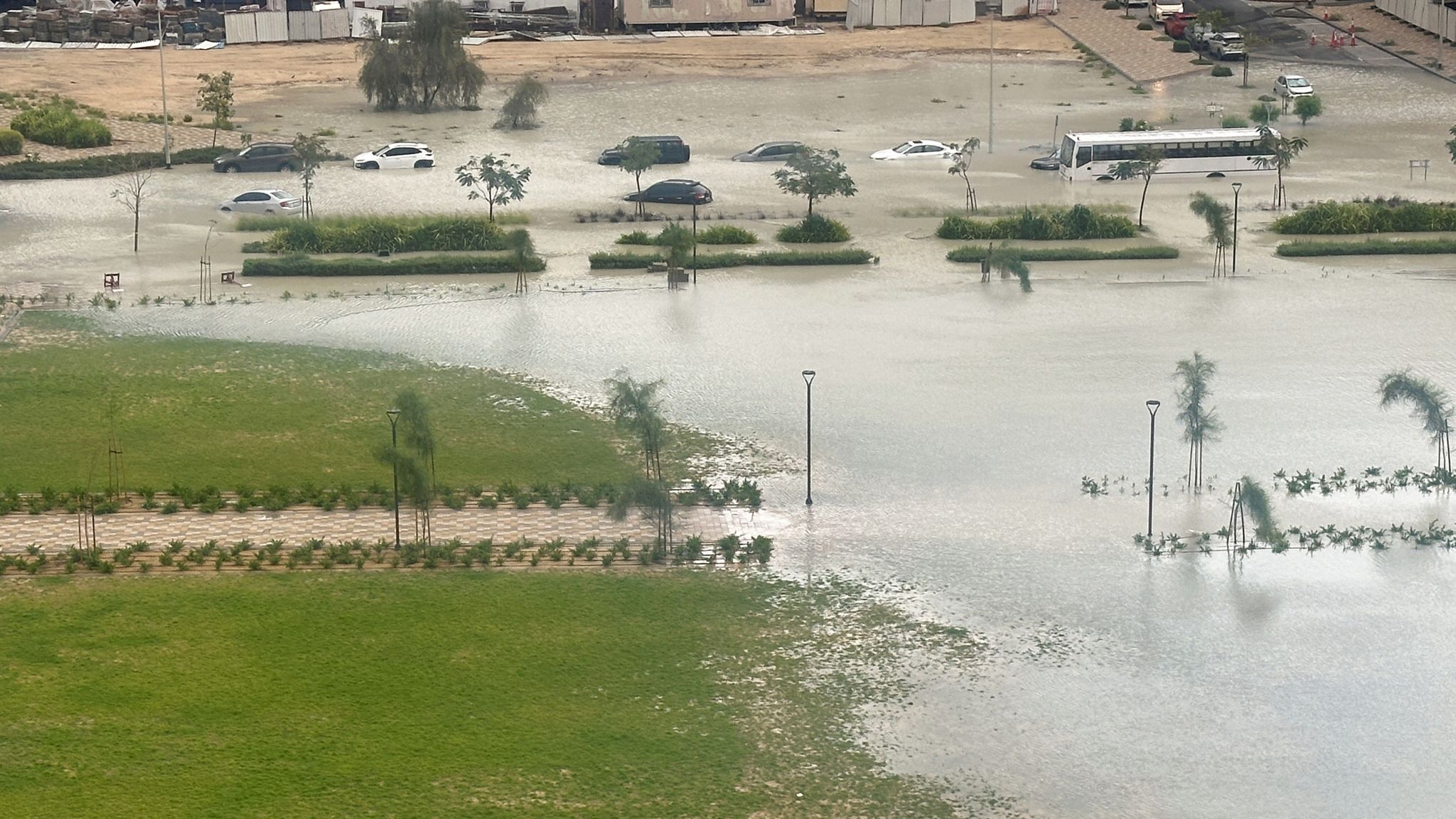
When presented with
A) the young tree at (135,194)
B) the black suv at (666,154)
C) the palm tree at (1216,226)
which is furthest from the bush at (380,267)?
the palm tree at (1216,226)

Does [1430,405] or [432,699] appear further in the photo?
[1430,405]

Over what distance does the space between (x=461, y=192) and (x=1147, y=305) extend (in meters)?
19.7

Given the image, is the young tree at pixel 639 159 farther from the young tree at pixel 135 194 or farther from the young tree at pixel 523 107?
the young tree at pixel 135 194

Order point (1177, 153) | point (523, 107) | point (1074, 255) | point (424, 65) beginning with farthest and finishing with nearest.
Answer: point (424, 65), point (523, 107), point (1177, 153), point (1074, 255)

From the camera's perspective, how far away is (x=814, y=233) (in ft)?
152

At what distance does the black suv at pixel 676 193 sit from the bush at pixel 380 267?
732cm

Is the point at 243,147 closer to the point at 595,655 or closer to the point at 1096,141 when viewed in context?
the point at 1096,141

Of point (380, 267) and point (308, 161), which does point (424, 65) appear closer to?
point (308, 161)

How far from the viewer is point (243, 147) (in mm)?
54812

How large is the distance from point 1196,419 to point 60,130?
37.4 meters

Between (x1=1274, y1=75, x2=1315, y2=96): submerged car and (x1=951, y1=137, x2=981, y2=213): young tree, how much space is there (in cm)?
1243

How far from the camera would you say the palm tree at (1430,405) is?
30016mm

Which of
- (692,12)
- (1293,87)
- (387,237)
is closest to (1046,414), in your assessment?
(387,237)

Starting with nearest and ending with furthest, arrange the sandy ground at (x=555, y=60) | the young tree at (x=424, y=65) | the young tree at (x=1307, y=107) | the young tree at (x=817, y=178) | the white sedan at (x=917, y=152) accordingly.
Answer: the young tree at (x=817, y=178), the white sedan at (x=917, y=152), the young tree at (x=1307, y=107), the young tree at (x=424, y=65), the sandy ground at (x=555, y=60)
